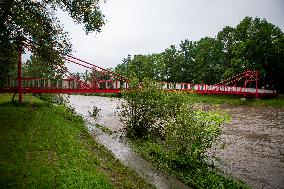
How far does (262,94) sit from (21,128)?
49.4 metres

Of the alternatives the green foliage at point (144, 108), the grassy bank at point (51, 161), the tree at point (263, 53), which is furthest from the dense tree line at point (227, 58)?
the grassy bank at point (51, 161)

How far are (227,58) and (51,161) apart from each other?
6791 centimetres

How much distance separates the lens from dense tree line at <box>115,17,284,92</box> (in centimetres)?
6006

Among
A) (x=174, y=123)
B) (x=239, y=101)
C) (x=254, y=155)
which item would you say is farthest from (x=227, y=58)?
(x=174, y=123)

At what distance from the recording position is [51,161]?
11781 millimetres

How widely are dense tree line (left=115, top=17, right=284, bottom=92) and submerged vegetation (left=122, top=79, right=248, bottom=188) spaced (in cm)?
3191

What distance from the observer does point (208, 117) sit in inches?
536

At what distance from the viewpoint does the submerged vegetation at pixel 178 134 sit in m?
12.9

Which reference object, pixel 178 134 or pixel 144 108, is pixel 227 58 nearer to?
pixel 144 108

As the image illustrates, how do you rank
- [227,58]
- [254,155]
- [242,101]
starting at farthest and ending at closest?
[227,58] → [242,101] → [254,155]

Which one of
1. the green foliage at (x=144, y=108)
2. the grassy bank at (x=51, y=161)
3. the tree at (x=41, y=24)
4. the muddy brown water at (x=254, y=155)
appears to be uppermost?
the tree at (x=41, y=24)

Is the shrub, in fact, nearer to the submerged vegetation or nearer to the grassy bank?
the submerged vegetation

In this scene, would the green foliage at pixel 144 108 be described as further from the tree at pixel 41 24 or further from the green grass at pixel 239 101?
the green grass at pixel 239 101

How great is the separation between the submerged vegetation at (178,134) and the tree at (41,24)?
16.5ft
